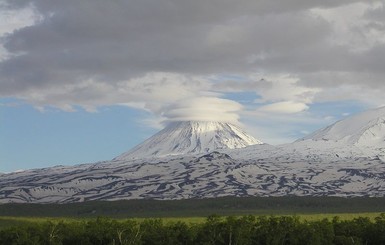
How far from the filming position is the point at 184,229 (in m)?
114

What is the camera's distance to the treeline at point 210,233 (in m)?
109

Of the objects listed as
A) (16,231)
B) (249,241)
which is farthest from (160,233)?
(16,231)

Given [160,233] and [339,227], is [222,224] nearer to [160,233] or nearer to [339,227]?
[160,233]

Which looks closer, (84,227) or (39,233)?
(39,233)

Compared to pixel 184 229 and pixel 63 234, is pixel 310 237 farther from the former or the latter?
pixel 63 234

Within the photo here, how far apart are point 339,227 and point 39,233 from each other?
50993 millimetres

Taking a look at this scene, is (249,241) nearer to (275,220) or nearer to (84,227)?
(275,220)

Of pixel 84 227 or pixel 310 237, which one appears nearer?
pixel 310 237

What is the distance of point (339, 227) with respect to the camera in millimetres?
118000

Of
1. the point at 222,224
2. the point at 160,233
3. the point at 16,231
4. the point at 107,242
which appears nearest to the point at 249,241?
the point at 222,224

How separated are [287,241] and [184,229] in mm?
17257

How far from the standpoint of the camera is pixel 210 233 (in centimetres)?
11325

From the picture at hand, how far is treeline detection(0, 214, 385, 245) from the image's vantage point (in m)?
109

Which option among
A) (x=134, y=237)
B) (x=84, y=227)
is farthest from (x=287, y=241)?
(x=84, y=227)
